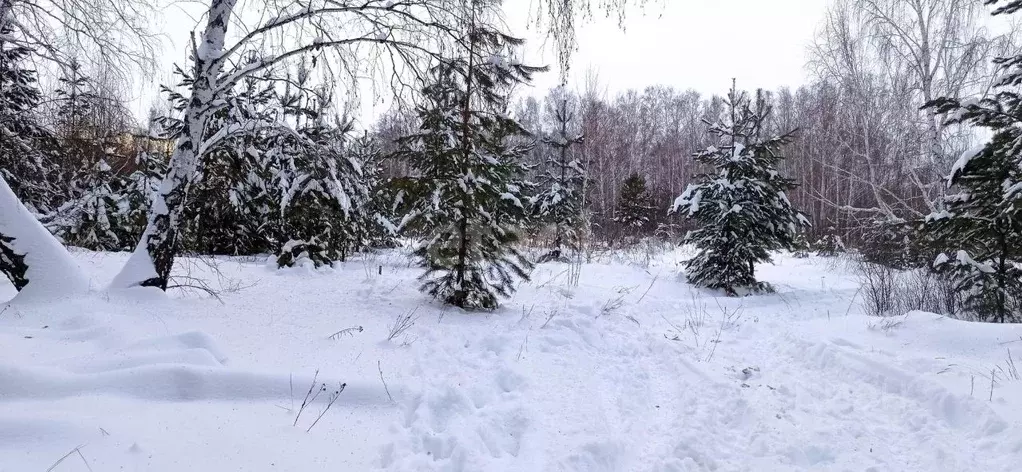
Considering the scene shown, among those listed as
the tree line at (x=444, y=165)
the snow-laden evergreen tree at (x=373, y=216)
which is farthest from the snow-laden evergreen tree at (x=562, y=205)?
the snow-laden evergreen tree at (x=373, y=216)

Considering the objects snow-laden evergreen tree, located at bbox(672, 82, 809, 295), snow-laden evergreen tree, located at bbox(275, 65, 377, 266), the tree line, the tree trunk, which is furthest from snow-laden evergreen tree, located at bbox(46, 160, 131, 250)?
snow-laden evergreen tree, located at bbox(672, 82, 809, 295)

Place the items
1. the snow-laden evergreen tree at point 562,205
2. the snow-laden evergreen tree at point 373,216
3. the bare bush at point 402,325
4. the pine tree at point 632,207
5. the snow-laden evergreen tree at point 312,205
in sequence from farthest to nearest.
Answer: the pine tree at point 632,207 < the snow-laden evergreen tree at point 562,205 < the snow-laden evergreen tree at point 373,216 < the snow-laden evergreen tree at point 312,205 < the bare bush at point 402,325

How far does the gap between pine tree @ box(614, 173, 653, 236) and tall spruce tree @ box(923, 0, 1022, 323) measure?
17817 millimetres

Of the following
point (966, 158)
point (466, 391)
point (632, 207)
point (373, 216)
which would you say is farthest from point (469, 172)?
point (632, 207)

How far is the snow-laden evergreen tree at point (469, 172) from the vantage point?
508 cm

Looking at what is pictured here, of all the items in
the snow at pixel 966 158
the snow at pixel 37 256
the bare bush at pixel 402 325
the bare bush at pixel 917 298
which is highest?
the snow at pixel 966 158

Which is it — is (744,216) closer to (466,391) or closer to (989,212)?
(989,212)

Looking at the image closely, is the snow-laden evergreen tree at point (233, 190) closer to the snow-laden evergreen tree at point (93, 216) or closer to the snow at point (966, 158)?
the snow-laden evergreen tree at point (93, 216)

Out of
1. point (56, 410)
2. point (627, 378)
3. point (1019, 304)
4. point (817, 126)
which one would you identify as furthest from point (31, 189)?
point (817, 126)

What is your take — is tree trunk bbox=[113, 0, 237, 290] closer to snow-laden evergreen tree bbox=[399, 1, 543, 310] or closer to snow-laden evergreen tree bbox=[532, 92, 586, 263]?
snow-laden evergreen tree bbox=[399, 1, 543, 310]

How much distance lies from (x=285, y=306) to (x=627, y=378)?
3.43 m

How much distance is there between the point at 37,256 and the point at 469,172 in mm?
3862

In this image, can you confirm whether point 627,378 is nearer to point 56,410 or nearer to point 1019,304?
point 56,410

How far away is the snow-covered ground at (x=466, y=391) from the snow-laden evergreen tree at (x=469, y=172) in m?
0.57
